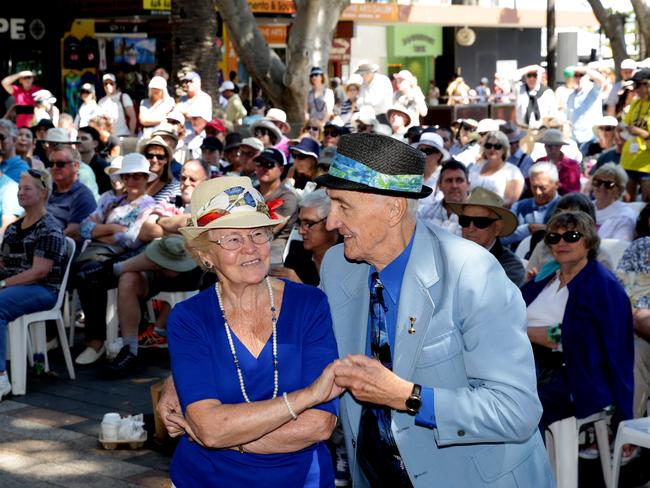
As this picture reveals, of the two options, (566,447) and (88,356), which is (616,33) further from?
(566,447)

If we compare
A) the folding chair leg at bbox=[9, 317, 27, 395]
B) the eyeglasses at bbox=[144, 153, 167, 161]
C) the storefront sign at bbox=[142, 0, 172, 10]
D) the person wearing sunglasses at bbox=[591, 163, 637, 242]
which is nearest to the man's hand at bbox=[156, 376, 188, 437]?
the folding chair leg at bbox=[9, 317, 27, 395]

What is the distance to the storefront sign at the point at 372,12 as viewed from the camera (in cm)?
3433

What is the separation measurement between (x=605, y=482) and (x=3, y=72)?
74.6 ft

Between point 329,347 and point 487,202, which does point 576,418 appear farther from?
point 329,347

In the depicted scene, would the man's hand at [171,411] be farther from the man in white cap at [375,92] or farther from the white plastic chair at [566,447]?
the man in white cap at [375,92]

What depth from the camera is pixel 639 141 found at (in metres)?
11.1

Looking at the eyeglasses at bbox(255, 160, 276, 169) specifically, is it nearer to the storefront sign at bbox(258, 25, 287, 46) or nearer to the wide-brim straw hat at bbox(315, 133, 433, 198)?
the wide-brim straw hat at bbox(315, 133, 433, 198)

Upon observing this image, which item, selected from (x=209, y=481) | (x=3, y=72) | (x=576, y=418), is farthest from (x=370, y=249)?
(x=3, y=72)

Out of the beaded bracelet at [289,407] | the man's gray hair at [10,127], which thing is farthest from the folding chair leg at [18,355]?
the beaded bracelet at [289,407]

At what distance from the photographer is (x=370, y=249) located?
10.5 feet

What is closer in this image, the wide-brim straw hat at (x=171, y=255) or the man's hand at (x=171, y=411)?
the man's hand at (x=171, y=411)

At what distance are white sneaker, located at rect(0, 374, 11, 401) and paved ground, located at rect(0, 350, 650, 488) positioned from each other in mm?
65

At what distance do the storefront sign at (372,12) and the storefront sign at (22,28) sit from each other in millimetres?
10708

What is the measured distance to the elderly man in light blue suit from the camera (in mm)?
2943
